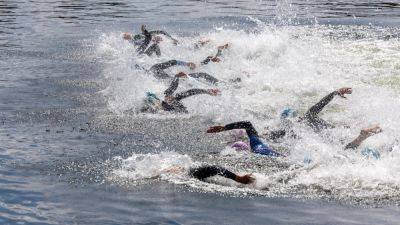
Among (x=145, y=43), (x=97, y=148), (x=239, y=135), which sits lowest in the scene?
(x=97, y=148)

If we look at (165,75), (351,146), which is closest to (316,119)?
(351,146)

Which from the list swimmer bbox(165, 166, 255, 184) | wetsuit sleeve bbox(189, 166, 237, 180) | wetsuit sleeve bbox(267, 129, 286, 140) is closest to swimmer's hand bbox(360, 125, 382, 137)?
wetsuit sleeve bbox(267, 129, 286, 140)

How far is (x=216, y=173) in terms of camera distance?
39.2 feet

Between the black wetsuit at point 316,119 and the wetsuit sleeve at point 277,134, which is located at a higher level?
the black wetsuit at point 316,119

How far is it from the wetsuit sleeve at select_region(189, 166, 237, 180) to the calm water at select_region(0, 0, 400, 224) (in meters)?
0.24

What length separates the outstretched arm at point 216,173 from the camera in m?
11.7

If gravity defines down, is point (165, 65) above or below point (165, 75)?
above

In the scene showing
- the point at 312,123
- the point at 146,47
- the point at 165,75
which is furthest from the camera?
the point at 146,47

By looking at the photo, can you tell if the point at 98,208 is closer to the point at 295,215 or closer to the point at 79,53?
the point at 295,215

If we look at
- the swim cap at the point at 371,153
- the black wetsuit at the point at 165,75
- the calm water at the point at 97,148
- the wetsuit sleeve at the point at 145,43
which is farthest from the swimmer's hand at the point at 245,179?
the wetsuit sleeve at the point at 145,43

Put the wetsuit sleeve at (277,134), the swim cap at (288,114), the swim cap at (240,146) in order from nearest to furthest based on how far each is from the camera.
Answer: the swim cap at (240,146) < the wetsuit sleeve at (277,134) < the swim cap at (288,114)

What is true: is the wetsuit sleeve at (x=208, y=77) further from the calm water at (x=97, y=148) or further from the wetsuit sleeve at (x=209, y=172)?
the wetsuit sleeve at (x=209, y=172)

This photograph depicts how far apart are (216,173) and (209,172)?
0.57ft

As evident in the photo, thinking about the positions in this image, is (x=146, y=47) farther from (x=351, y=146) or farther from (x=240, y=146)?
(x=351, y=146)
